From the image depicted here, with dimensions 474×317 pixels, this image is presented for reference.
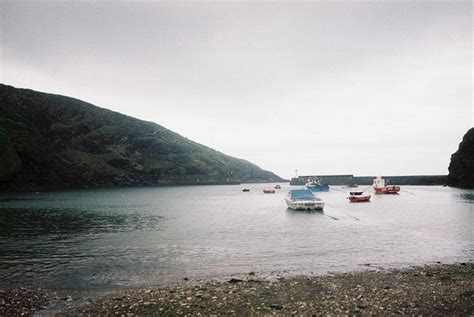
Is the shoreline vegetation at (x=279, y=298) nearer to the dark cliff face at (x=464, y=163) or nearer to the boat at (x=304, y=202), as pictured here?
the boat at (x=304, y=202)

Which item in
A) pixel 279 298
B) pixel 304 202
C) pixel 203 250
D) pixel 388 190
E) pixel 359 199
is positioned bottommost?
pixel 203 250

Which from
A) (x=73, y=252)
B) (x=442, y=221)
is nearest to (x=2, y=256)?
(x=73, y=252)

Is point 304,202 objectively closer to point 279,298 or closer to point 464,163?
point 279,298

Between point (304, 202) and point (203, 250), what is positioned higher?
point (304, 202)

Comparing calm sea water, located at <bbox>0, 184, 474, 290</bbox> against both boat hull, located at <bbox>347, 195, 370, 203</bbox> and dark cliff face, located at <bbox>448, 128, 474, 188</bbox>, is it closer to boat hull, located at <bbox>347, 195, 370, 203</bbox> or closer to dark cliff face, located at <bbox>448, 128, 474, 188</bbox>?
boat hull, located at <bbox>347, 195, 370, 203</bbox>

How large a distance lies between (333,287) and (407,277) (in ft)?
18.1

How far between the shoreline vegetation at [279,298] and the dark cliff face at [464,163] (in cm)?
17173

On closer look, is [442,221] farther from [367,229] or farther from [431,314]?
[431,314]

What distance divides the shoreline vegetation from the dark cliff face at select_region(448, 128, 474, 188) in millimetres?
171726

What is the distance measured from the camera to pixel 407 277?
799 inches

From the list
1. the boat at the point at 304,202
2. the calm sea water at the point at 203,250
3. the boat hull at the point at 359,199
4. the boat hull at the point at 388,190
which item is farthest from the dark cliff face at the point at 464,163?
the calm sea water at the point at 203,250

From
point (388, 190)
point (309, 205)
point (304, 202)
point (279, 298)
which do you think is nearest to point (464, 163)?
point (388, 190)

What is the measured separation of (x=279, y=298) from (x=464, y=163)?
18642 centimetres

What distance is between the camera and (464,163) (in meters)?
165
